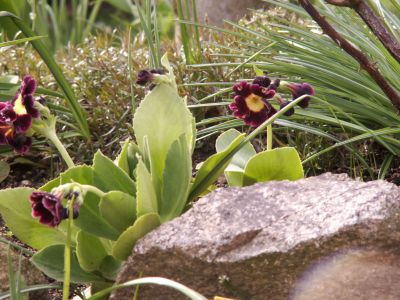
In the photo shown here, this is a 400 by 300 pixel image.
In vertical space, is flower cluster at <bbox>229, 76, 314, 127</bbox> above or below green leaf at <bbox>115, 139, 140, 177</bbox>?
above

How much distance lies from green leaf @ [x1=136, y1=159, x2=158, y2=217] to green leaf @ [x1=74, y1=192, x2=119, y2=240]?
98 millimetres

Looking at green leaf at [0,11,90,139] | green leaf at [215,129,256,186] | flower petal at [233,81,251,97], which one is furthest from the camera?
green leaf at [0,11,90,139]

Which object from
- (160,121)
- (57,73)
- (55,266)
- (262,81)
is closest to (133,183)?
(160,121)

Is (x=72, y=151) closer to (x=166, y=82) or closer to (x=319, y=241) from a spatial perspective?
(x=166, y=82)

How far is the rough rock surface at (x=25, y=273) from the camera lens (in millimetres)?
2176

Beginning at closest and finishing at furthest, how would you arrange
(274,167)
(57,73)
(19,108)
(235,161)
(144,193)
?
1. (144,193)
2. (19,108)
3. (274,167)
4. (235,161)
5. (57,73)

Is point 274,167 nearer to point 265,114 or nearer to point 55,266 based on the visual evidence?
point 265,114

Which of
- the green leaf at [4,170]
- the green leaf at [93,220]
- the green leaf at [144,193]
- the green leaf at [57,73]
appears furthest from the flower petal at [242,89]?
the green leaf at [4,170]

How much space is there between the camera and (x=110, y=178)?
2.04m

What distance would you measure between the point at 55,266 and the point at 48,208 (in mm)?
348

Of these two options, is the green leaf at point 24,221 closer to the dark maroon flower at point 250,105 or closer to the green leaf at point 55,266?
the green leaf at point 55,266

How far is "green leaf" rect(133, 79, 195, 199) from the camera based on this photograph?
6.68 ft

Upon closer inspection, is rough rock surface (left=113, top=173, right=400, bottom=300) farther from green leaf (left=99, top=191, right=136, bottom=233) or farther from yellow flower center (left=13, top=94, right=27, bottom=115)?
yellow flower center (left=13, top=94, right=27, bottom=115)

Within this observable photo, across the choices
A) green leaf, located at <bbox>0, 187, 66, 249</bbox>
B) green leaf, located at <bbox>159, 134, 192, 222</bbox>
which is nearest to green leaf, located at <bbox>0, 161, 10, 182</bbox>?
green leaf, located at <bbox>0, 187, 66, 249</bbox>
